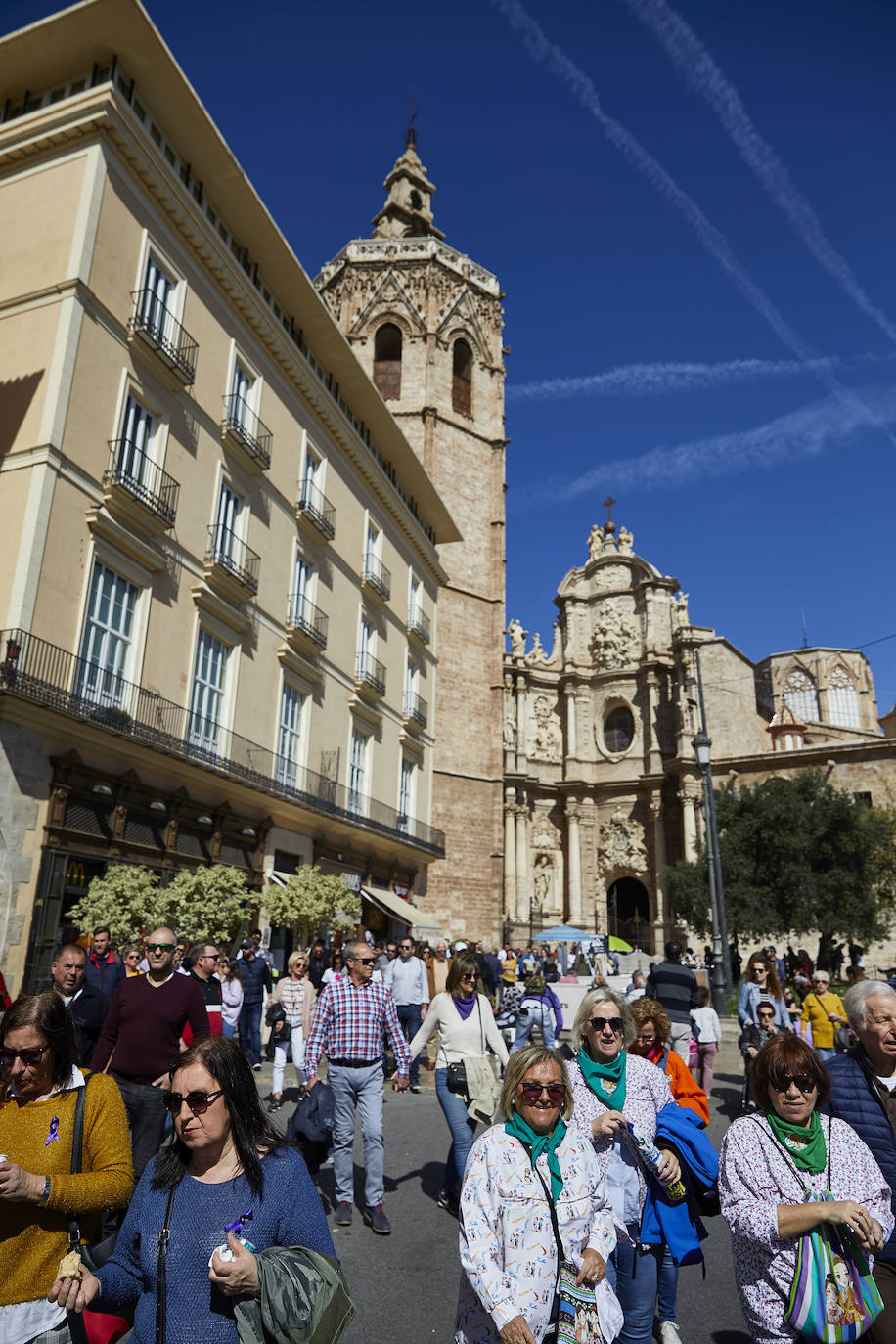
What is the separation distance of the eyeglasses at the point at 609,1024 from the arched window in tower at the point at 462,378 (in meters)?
34.6

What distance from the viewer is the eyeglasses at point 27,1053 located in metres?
2.72

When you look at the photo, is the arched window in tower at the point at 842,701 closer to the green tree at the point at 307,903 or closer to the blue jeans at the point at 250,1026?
the green tree at the point at 307,903

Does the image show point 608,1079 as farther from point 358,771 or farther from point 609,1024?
point 358,771

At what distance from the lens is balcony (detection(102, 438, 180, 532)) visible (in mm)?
14273

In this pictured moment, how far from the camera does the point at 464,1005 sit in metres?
6.44

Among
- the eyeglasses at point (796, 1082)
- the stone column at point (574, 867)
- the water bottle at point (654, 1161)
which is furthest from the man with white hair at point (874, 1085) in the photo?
the stone column at point (574, 867)

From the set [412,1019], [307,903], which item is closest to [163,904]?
[412,1019]

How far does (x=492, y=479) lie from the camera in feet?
119

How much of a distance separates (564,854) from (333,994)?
1368 inches

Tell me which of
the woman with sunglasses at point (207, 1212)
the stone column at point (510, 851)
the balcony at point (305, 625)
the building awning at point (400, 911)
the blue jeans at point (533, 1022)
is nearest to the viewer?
the woman with sunglasses at point (207, 1212)

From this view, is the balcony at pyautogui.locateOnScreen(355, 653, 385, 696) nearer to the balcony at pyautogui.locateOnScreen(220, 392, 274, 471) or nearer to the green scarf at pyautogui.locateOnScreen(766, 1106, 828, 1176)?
the balcony at pyautogui.locateOnScreen(220, 392, 274, 471)

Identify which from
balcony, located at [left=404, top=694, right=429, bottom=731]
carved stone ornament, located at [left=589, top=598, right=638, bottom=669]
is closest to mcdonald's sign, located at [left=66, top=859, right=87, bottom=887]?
balcony, located at [left=404, top=694, right=429, bottom=731]

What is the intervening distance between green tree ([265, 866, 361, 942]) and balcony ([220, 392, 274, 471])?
8.56 meters

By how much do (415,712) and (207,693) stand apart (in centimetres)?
1043
